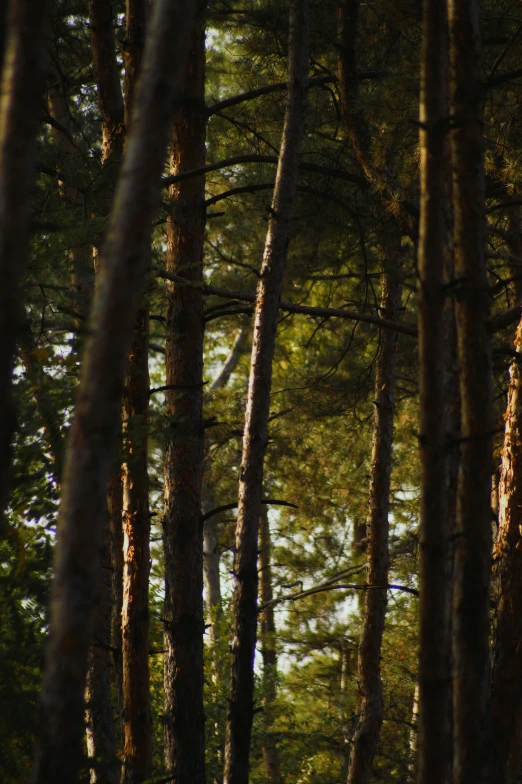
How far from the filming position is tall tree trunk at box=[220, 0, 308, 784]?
537cm

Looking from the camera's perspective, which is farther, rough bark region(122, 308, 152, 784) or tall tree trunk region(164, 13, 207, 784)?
rough bark region(122, 308, 152, 784)

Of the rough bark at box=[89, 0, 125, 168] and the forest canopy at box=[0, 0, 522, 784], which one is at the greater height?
the rough bark at box=[89, 0, 125, 168]

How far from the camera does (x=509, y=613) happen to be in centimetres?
537

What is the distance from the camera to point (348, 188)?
324 inches

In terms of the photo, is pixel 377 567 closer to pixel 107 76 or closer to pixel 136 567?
pixel 136 567

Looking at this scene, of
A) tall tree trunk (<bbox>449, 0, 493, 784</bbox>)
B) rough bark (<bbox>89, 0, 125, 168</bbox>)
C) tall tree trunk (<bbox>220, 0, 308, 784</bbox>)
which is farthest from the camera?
rough bark (<bbox>89, 0, 125, 168</bbox>)

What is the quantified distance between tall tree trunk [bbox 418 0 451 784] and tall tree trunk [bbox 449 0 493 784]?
0.58 ft

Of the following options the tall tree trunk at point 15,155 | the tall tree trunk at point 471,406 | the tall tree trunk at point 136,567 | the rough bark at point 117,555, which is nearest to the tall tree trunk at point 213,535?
the rough bark at point 117,555

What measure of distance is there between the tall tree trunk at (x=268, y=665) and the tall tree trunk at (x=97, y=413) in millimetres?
10020

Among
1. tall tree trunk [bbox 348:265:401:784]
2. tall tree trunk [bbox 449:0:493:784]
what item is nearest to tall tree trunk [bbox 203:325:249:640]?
tall tree trunk [bbox 348:265:401:784]

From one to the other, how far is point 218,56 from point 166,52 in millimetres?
11277

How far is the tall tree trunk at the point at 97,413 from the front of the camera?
3.20 m

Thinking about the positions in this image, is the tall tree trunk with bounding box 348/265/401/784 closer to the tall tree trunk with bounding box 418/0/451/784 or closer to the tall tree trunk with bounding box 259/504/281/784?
the tall tree trunk with bounding box 418/0/451/784

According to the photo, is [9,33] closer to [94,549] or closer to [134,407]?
[94,549]
